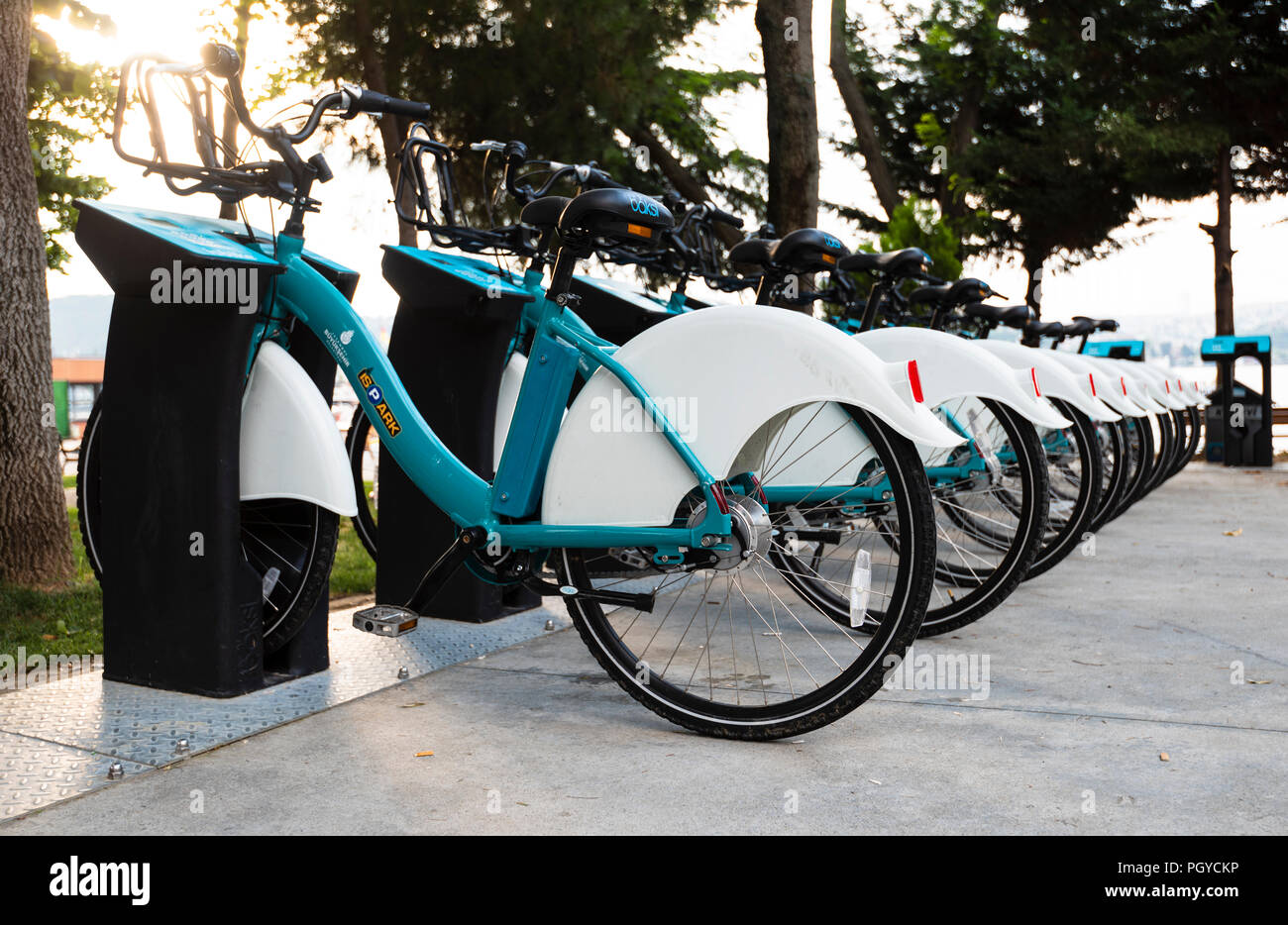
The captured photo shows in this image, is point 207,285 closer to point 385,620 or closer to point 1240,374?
point 385,620

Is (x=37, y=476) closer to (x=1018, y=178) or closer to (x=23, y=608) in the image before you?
(x=23, y=608)

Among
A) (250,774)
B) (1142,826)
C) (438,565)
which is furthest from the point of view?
(438,565)

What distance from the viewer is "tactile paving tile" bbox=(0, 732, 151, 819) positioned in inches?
96.6

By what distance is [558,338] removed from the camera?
3.05 m

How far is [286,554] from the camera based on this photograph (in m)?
3.50

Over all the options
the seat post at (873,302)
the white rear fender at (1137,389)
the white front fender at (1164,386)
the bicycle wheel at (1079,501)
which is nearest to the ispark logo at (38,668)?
the seat post at (873,302)

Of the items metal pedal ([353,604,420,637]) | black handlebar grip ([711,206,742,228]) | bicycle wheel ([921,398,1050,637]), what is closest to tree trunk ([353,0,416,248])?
black handlebar grip ([711,206,742,228])

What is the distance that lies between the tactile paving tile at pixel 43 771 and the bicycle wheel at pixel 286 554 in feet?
2.25

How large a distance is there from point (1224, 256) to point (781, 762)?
14255mm

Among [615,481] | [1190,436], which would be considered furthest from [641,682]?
[1190,436]

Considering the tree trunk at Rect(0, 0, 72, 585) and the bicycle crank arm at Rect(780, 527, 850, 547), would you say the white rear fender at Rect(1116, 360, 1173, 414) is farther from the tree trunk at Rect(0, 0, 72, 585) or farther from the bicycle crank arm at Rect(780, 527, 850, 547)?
the tree trunk at Rect(0, 0, 72, 585)

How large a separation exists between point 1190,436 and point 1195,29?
7.80 m

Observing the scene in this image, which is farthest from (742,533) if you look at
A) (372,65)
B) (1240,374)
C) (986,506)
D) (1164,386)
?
(1240,374)
